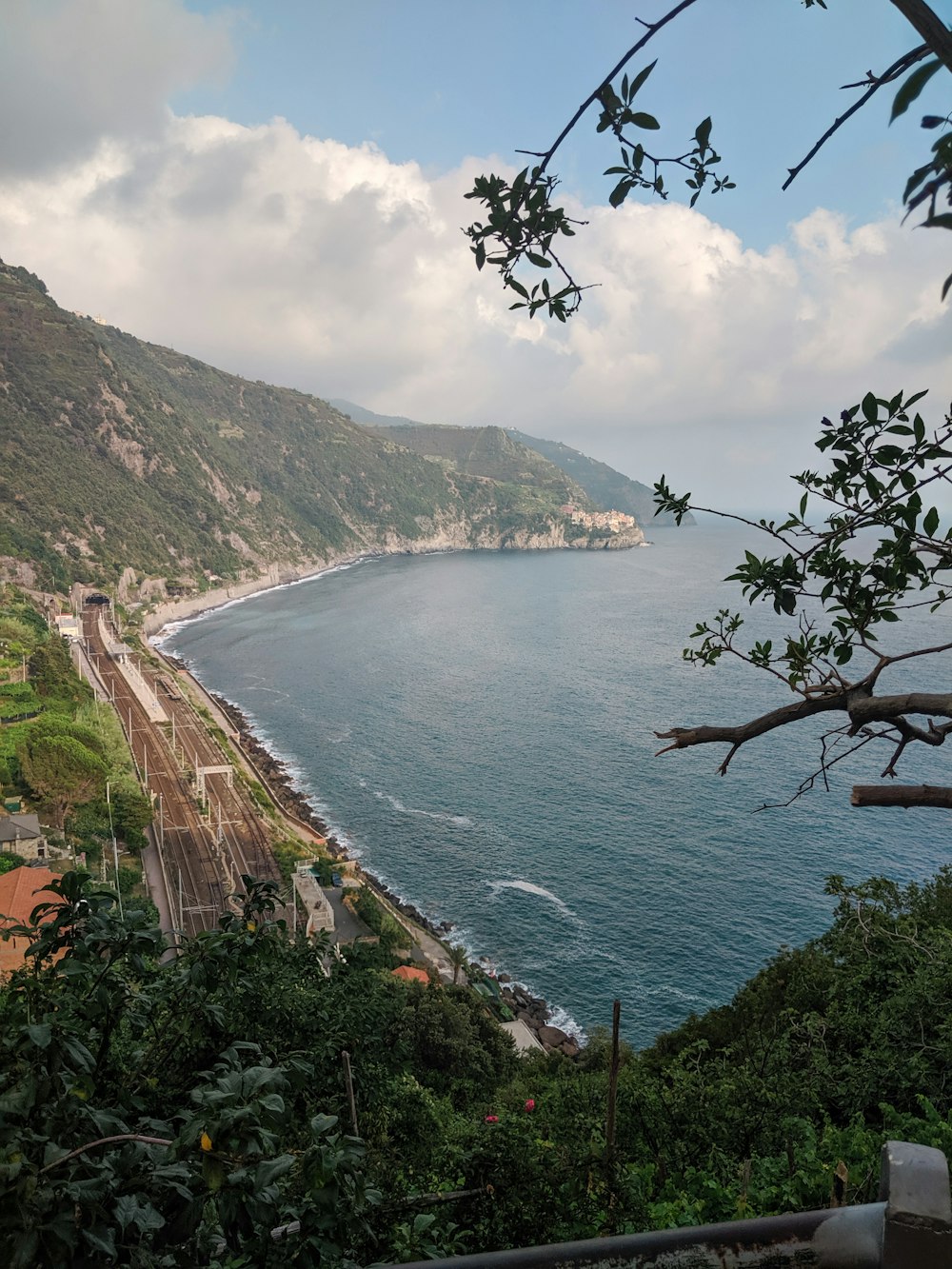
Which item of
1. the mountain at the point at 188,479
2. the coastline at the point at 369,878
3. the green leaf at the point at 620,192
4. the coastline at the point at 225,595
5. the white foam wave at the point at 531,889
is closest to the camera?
the green leaf at the point at 620,192

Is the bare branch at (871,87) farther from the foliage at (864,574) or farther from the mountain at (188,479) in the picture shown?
the mountain at (188,479)

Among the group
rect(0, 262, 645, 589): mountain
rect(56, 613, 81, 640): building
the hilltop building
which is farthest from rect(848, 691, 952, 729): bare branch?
the hilltop building

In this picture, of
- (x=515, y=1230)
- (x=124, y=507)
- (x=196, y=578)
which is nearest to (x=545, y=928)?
(x=515, y=1230)

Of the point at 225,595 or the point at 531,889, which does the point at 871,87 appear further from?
the point at 225,595

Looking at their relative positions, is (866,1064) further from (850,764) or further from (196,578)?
(196,578)

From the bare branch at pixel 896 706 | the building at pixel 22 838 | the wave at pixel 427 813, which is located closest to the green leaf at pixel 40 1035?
the bare branch at pixel 896 706
